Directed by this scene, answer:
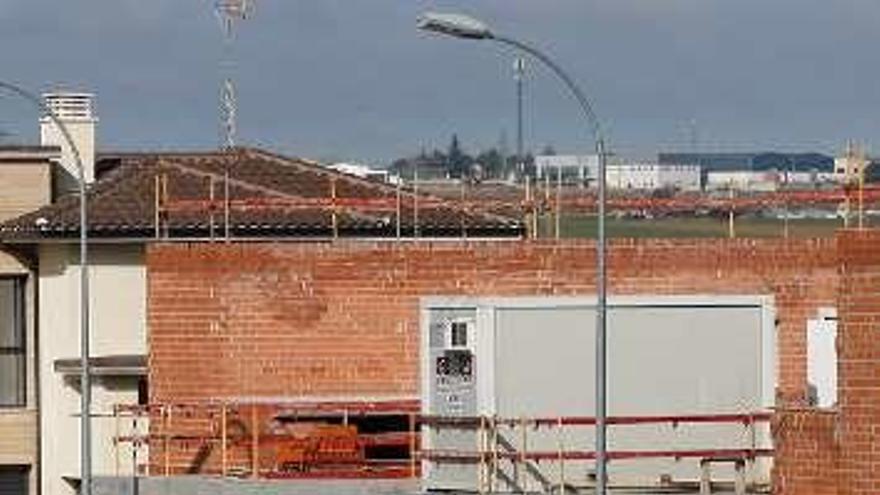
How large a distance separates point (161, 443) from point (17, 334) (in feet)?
29.2

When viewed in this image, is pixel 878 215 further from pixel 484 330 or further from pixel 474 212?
pixel 474 212

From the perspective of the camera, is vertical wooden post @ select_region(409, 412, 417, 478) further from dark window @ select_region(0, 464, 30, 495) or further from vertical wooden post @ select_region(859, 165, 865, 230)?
dark window @ select_region(0, 464, 30, 495)

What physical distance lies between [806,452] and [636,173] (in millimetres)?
27486

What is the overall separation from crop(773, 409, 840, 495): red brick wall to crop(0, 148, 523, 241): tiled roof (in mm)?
18894

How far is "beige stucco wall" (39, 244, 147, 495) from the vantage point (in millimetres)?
48625

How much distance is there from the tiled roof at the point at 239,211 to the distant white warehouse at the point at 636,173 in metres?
3.11

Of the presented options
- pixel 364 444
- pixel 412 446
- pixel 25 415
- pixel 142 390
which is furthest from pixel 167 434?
pixel 25 415

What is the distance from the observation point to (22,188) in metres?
50.6

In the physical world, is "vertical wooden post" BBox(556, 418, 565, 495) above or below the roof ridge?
below

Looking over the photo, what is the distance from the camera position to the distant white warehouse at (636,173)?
53406 millimetres

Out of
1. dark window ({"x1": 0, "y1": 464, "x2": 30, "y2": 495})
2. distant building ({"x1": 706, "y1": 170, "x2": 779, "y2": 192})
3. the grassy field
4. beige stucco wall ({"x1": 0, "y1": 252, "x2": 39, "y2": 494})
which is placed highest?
distant building ({"x1": 706, "y1": 170, "x2": 779, "y2": 192})

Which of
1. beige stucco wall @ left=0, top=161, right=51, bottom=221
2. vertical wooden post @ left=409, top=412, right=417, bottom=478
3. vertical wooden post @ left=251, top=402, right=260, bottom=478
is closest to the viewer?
vertical wooden post @ left=409, top=412, right=417, bottom=478

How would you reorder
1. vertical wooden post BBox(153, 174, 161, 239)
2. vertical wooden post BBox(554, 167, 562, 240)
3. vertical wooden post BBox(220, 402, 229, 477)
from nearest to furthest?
vertical wooden post BBox(220, 402, 229, 477) → vertical wooden post BBox(554, 167, 562, 240) → vertical wooden post BBox(153, 174, 161, 239)

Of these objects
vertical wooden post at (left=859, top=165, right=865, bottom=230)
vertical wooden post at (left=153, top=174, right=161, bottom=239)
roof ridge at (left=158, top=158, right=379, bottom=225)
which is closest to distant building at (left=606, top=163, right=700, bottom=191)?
roof ridge at (left=158, top=158, right=379, bottom=225)
